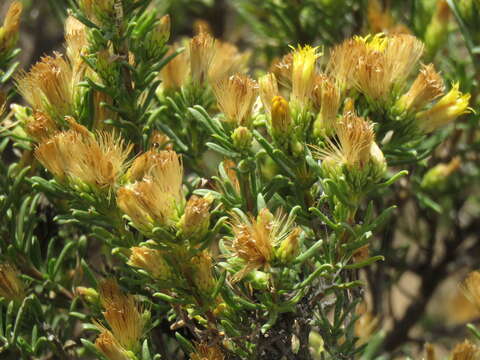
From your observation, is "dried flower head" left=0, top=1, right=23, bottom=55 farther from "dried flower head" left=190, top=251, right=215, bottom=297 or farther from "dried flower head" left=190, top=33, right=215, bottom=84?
"dried flower head" left=190, top=251, right=215, bottom=297

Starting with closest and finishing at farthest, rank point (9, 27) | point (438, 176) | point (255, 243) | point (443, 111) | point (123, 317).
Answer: point (255, 243) → point (123, 317) → point (443, 111) → point (9, 27) → point (438, 176)

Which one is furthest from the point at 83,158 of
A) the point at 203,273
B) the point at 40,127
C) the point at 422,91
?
the point at 422,91

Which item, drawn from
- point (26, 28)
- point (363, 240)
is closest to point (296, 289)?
point (363, 240)

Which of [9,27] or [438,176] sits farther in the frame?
[438,176]

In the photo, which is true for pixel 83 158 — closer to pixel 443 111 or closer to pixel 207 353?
pixel 207 353

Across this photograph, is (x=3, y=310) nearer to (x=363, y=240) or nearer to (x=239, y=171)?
(x=239, y=171)

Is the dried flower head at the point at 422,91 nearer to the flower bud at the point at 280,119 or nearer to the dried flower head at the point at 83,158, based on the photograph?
the flower bud at the point at 280,119
